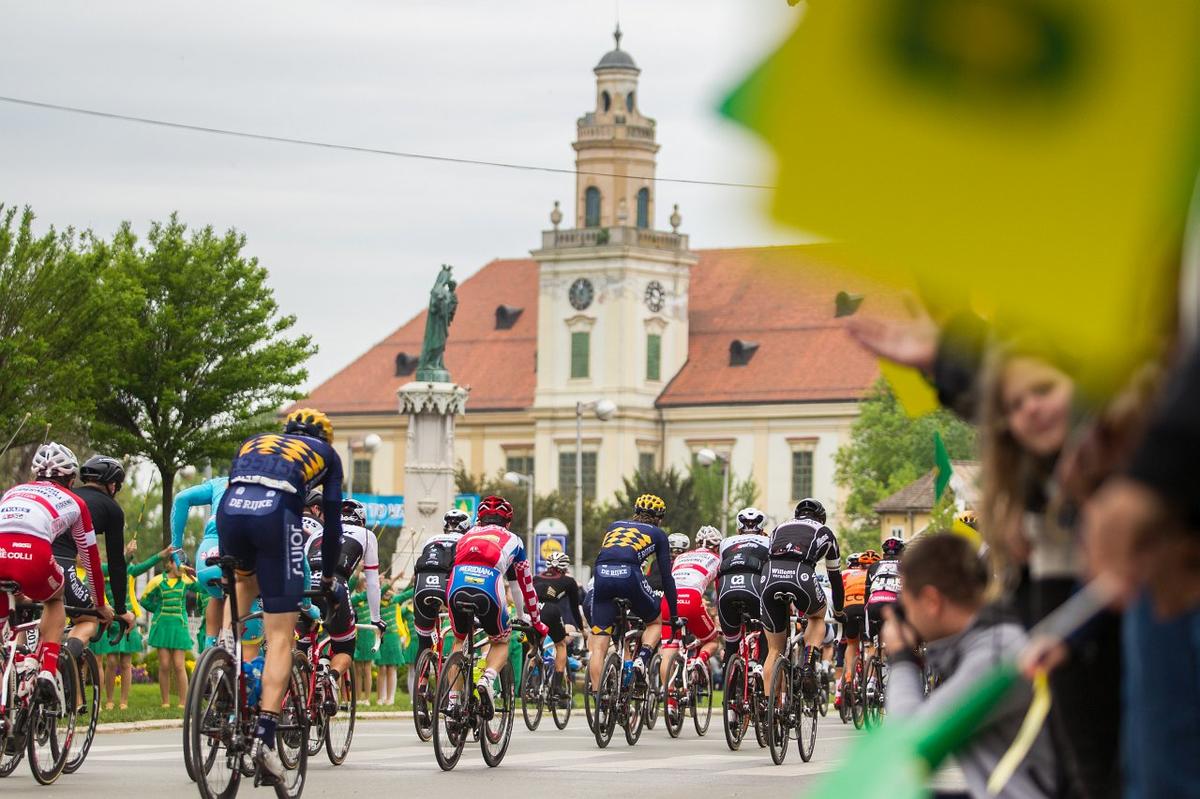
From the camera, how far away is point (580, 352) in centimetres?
12788

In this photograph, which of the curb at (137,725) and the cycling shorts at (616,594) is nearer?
the curb at (137,725)

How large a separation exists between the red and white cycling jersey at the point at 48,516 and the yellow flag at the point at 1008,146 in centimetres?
1129

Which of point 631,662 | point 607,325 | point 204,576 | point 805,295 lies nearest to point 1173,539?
point 805,295

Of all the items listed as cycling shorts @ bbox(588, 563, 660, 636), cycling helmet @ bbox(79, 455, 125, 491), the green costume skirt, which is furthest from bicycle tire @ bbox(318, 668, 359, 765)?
the green costume skirt

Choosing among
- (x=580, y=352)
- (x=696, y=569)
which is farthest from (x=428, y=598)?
(x=580, y=352)

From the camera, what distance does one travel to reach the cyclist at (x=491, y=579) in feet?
54.4

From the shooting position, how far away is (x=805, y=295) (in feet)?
7.77

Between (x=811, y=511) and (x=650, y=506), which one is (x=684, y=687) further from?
(x=811, y=511)

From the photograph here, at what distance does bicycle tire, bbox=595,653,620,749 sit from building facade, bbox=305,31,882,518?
100m

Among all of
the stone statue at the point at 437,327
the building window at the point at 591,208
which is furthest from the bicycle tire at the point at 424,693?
the building window at the point at 591,208

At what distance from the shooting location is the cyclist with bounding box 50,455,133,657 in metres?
13.5

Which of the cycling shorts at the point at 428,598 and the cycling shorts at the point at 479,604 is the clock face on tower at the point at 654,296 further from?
the cycling shorts at the point at 479,604

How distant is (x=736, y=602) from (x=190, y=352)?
22.4 metres

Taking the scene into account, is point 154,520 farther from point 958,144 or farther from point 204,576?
point 958,144
